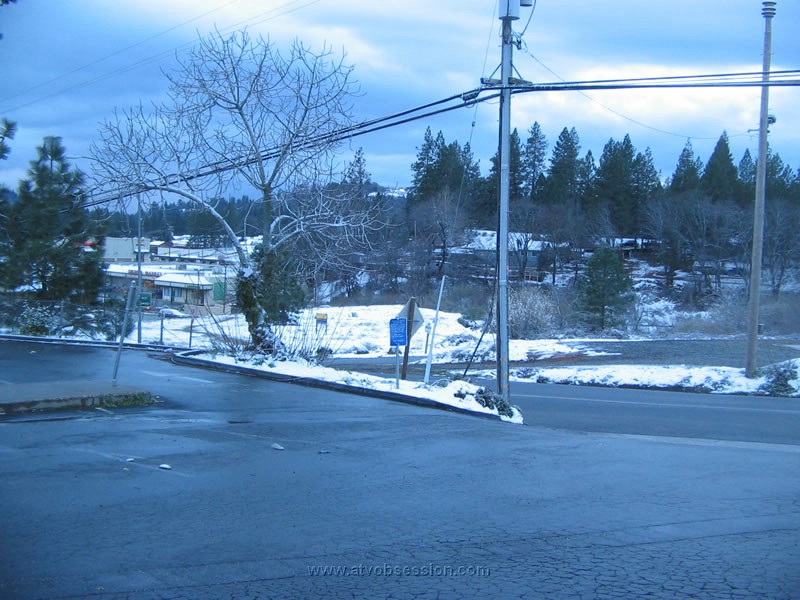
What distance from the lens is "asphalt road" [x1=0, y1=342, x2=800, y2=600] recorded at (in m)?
5.46

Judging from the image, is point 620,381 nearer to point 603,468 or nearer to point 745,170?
point 603,468

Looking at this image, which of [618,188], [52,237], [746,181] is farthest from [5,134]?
[746,181]

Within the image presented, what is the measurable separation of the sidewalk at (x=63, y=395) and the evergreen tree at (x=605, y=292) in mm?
37343

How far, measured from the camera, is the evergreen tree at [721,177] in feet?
251

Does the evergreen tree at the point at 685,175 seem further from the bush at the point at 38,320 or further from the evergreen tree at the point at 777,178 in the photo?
the bush at the point at 38,320

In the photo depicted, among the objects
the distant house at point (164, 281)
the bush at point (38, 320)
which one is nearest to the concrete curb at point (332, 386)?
the bush at point (38, 320)

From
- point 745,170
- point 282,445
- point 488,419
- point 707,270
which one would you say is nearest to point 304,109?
point 488,419

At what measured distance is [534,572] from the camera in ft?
18.7

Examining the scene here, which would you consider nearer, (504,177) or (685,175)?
(504,177)

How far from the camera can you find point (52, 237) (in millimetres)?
30828

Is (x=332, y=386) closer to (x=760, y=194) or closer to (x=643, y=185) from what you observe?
(x=760, y=194)

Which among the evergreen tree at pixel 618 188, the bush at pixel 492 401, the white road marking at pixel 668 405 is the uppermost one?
the evergreen tree at pixel 618 188

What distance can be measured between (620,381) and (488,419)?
43.2 feet

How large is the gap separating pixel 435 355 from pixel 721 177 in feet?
168
